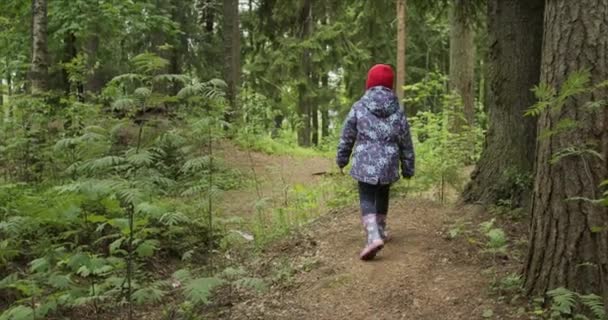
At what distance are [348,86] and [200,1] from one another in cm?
741

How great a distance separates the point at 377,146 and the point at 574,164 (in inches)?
81.1

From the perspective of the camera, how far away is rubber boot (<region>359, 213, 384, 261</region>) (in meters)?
5.54

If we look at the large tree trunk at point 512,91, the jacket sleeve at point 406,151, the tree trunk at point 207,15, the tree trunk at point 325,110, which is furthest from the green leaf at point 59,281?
the tree trunk at point 325,110

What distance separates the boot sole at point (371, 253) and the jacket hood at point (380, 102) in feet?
4.29

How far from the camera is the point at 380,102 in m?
5.86

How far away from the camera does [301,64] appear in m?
21.0

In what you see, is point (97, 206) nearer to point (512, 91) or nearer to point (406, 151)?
point (406, 151)

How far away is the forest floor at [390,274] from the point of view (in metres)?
4.76

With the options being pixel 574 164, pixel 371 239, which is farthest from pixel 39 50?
pixel 574 164

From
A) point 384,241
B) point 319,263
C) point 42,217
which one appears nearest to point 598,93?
point 384,241

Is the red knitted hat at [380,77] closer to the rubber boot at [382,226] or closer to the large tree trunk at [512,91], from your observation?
the large tree trunk at [512,91]

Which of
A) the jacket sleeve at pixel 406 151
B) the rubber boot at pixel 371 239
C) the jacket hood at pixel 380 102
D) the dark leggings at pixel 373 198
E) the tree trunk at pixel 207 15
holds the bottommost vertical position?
the rubber boot at pixel 371 239

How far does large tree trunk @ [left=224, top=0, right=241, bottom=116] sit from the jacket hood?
10.4m

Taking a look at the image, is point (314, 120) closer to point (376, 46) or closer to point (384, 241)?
point (376, 46)
